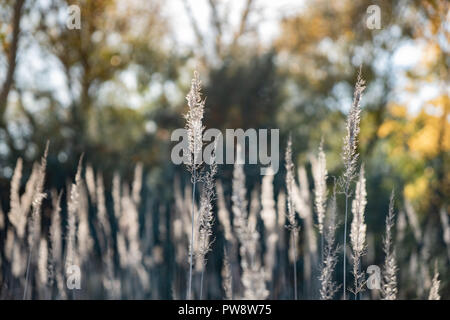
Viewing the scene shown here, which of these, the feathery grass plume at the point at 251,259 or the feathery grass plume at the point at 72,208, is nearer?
the feathery grass plume at the point at 251,259

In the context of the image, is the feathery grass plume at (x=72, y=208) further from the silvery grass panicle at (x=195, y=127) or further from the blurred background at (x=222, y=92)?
the blurred background at (x=222, y=92)

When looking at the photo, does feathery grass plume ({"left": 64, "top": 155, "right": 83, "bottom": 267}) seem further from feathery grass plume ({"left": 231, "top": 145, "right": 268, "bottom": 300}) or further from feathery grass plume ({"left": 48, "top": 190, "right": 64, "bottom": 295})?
feathery grass plume ({"left": 231, "top": 145, "right": 268, "bottom": 300})

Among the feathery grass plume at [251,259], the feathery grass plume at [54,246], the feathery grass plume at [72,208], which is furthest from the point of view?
the feathery grass plume at [54,246]

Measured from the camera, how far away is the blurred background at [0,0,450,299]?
858 cm

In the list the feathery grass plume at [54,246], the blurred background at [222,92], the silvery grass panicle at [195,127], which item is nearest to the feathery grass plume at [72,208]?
the feathery grass plume at [54,246]

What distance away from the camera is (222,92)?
31.8 feet

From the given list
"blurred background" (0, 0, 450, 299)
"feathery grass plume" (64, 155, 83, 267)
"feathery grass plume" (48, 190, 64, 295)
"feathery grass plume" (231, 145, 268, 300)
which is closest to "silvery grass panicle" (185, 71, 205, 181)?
"feathery grass plume" (231, 145, 268, 300)

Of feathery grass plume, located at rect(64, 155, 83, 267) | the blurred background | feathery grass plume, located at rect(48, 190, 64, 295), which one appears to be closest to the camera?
feathery grass plume, located at rect(64, 155, 83, 267)

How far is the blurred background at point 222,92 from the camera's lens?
8.58 meters

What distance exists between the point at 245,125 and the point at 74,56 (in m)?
4.94

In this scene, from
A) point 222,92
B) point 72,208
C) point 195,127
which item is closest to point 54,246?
point 72,208

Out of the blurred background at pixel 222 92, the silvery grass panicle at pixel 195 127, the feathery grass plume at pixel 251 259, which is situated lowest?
the feathery grass plume at pixel 251 259

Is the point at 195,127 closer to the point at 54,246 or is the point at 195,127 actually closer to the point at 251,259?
the point at 251,259
